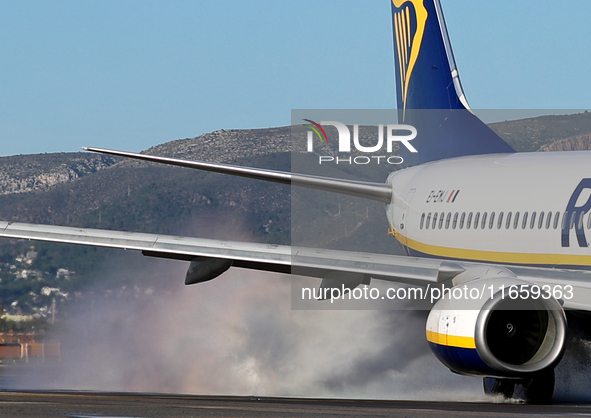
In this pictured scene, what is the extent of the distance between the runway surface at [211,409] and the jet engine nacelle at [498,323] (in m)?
0.51

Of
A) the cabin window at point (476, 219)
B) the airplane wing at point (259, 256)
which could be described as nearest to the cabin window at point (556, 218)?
the airplane wing at point (259, 256)

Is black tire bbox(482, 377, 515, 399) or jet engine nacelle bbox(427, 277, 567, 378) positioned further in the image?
black tire bbox(482, 377, 515, 399)

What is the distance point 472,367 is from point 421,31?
1206cm

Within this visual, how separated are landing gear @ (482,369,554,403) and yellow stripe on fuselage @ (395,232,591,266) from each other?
1490 millimetres

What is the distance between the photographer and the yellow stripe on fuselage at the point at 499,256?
13.1m

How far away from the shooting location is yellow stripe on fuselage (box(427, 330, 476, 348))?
11.0 metres

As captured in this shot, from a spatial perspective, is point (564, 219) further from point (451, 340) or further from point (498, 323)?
point (451, 340)

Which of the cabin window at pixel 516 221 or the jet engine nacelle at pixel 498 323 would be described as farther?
the cabin window at pixel 516 221

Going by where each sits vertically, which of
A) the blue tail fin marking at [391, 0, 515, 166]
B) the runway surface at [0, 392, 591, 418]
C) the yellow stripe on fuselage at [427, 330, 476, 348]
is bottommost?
the runway surface at [0, 392, 591, 418]

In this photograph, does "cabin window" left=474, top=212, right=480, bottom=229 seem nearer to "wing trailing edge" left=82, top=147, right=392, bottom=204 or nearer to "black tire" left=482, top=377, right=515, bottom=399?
"wing trailing edge" left=82, top=147, right=392, bottom=204

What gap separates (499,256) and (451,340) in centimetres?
470

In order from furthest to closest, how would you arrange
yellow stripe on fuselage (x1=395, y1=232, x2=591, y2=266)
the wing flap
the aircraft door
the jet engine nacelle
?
the aircraft door → yellow stripe on fuselage (x1=395, y1=232, x2=591, y2=266) → the wing flap → the jet engine nacelle

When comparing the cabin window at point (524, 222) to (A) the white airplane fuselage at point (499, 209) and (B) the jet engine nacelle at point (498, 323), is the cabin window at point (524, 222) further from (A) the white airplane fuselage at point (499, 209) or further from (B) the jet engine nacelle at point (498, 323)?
(B) the jet engine nacelle at point (498, 323)

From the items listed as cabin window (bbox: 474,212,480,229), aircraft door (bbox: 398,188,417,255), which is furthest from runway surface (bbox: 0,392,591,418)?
aircraft door (bbox: 398,188,417,255)
